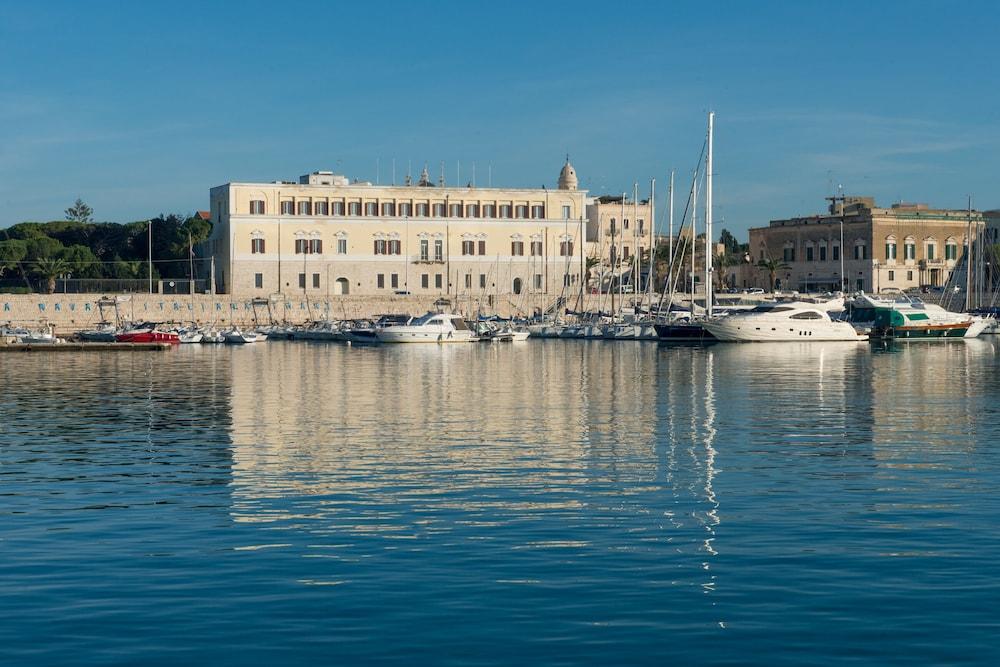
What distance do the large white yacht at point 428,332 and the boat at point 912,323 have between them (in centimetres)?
2537

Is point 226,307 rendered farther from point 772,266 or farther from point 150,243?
point 772,266

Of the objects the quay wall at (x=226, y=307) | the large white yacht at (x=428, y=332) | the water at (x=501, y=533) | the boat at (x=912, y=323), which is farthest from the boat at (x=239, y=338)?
the water at (x=501, y=533)

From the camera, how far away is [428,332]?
3135 inches

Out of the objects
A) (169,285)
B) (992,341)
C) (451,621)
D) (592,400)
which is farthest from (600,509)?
(169,285)

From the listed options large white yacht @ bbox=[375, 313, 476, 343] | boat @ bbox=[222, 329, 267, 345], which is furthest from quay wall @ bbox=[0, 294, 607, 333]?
large white yacht @ bbox=[375, 313, 476, 343]

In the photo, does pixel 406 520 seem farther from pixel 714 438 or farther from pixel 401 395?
pixel 401 395

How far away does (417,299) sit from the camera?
11006cm

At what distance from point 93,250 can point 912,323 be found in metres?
68.6

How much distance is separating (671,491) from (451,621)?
8231 millimetres

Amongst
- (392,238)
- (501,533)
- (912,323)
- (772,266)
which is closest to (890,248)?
(772,266)

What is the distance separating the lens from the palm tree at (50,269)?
328 feet

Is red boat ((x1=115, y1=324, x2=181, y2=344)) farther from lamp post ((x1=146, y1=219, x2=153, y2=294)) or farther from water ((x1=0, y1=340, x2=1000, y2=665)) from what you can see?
water ((x1=0, y1=340, x2=1000, y2=665))

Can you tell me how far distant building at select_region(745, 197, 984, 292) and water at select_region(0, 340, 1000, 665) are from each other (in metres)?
89.8

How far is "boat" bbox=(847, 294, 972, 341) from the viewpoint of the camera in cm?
8262
